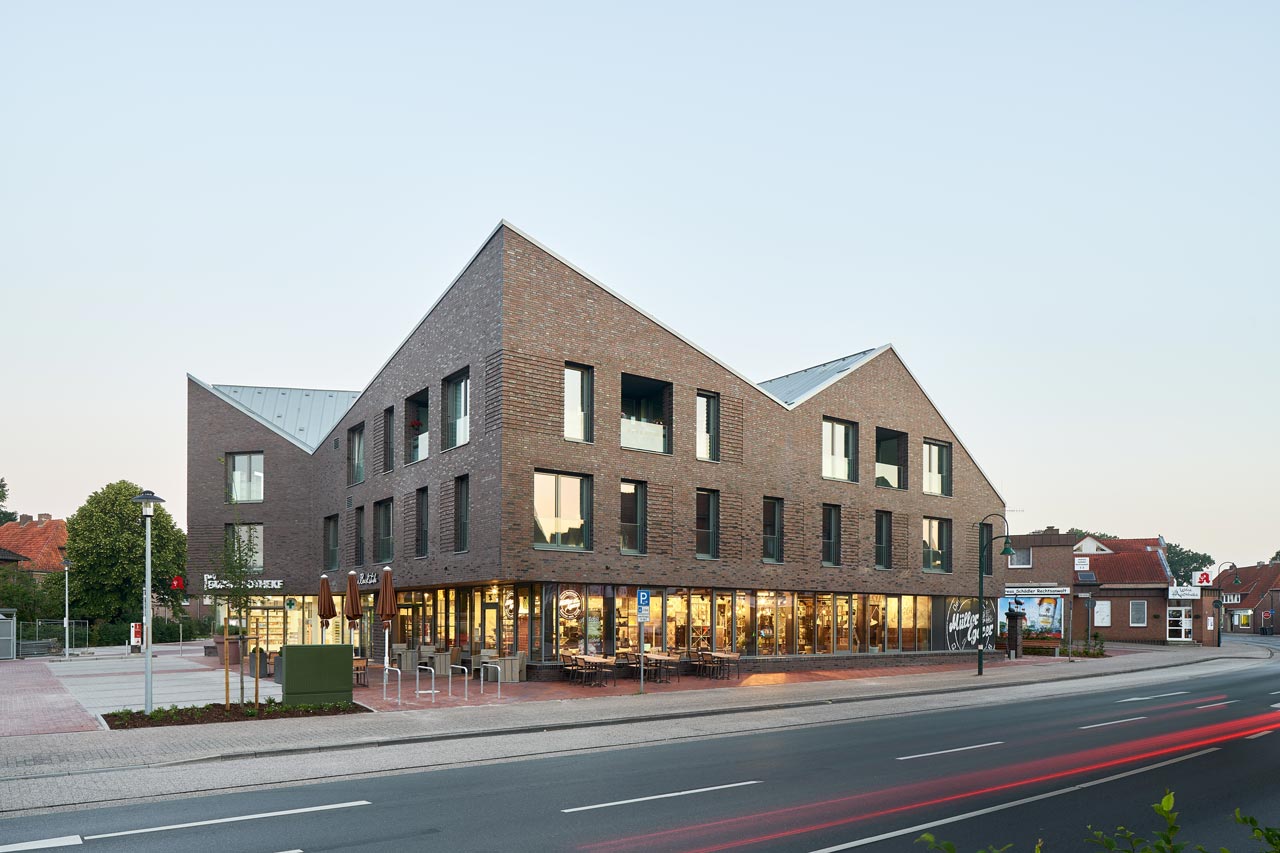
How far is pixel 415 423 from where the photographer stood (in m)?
37.1

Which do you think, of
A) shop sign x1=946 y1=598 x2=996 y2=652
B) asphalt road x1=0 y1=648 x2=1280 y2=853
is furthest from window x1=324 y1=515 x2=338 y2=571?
asphalt road x1=0 y1=648 x2=1280 y2=853

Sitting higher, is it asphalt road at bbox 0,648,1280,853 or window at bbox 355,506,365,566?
window at bbox 355,506,365,566

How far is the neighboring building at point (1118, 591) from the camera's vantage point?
63.3 metres

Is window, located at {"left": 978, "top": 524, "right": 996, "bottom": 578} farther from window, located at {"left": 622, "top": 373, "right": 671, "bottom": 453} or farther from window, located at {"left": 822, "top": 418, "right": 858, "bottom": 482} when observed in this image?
window, located at {"left": 622, "top": 373, "right": 671, "bottom": 453}

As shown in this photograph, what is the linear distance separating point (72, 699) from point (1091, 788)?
75.5ft

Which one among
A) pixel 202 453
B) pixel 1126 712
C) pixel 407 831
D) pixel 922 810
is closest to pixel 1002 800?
pixel 922 810

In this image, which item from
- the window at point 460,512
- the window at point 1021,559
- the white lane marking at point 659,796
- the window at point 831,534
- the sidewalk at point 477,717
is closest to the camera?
the white lane marking at point 659,796

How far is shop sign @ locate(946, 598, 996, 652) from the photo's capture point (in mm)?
42688

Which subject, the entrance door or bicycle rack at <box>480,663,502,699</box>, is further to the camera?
the entrance door

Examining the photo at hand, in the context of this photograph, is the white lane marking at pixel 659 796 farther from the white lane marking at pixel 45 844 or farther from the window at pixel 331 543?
the window at pixel 331 543

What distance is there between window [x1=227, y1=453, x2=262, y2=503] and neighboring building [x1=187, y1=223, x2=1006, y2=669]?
3.47 metres

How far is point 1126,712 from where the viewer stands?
22766mm

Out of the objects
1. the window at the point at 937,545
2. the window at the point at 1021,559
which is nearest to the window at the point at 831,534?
the window at the point at 937,545

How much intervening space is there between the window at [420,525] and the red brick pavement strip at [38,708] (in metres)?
11.3
